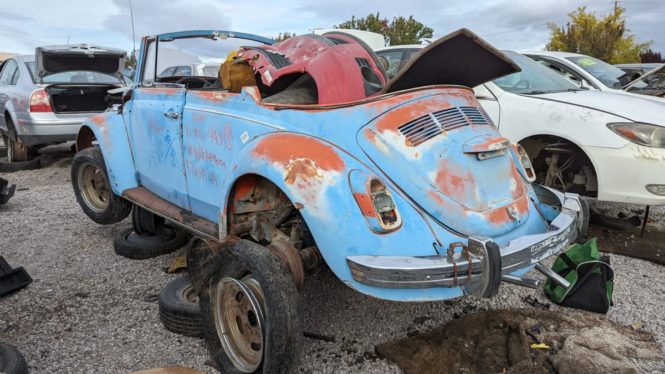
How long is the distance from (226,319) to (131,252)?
1.97m

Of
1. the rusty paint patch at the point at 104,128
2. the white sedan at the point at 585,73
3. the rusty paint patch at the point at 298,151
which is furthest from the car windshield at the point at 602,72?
the rusty paint patch at the point at 104,128

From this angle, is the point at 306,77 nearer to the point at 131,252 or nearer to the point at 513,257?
the point at 513,257

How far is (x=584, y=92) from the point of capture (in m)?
5.12

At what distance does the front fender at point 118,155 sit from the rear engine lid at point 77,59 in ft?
14.2

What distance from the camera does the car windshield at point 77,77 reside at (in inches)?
305

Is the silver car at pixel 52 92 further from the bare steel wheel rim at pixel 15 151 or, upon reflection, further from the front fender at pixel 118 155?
the front fender at pixel 118 155

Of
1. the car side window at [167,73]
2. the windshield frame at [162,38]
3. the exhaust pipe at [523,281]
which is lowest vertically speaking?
the exhaust pipe at [523,281]

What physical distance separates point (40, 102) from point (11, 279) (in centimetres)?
475

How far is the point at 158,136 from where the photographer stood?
3697 millimetres

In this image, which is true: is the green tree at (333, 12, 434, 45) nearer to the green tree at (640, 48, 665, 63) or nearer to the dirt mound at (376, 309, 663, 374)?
the green tree at (640, 48, 665, 63)

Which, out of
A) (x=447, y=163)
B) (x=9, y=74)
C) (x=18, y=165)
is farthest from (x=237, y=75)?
(x=9, y=74)

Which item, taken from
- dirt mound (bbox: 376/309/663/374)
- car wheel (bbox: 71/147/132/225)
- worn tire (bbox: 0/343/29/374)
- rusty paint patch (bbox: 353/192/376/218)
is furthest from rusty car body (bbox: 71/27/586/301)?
car wheel (bbox: 71/147/132/225)

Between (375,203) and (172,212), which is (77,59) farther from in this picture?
(375,203)

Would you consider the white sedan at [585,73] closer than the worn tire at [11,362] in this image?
No
